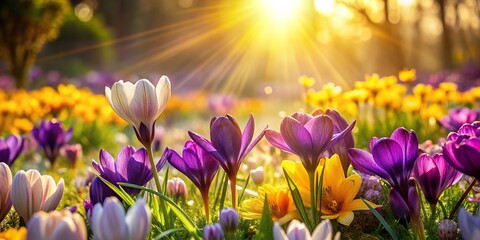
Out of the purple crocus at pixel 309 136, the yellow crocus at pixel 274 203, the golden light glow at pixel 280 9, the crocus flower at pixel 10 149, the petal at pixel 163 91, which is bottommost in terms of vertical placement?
the yellow crocus at pixel 274 203

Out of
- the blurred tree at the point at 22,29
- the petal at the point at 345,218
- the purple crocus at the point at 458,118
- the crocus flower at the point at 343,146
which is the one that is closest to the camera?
the petal at the point at 345,218

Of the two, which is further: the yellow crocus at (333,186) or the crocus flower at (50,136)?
the crocus flower at (50,136)

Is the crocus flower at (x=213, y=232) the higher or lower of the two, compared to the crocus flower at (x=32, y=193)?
lower

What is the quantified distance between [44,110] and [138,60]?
20.0 metres

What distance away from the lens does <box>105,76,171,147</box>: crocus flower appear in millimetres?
1567

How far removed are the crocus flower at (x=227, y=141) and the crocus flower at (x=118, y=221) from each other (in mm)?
399

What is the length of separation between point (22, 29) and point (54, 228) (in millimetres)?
9988

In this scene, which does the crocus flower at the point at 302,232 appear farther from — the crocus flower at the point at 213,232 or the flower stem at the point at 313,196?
the flower stem at the point at 313,196

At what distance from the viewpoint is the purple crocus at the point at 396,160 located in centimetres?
146

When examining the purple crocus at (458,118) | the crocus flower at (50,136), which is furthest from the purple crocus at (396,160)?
the crocus flower at (50,136)

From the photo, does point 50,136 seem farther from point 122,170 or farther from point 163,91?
point 163,91

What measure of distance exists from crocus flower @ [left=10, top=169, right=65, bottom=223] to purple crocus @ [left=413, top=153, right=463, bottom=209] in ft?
3.61

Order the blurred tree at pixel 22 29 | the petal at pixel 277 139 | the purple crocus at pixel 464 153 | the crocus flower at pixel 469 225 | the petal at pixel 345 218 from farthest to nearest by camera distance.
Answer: the blurred tree at pixel 22 29, the petal at pixel 277 139, the petal at pixel 345 218, the purple crocus at pixel 464 153, the crocus flower at pixel 469 225

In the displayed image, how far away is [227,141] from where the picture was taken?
1564 millimetres
